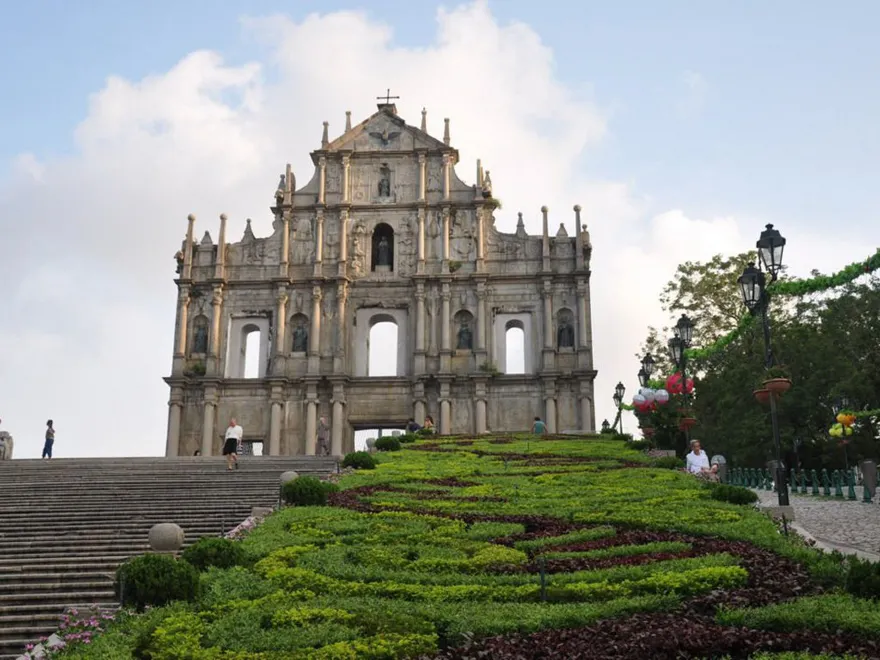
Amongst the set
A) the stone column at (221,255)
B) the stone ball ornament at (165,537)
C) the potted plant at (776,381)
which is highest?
the stone column at (221,255)

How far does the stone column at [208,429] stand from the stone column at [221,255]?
6.10 metres

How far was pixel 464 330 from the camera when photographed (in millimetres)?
43750

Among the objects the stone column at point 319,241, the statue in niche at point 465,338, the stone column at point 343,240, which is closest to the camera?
the statue in niche at point 465,338

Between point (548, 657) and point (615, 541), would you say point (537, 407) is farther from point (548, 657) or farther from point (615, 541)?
point (548, 657)

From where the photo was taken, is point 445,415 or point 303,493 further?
point 445,415

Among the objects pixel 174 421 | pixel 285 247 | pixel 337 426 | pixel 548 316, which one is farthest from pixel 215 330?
pixel 548 316

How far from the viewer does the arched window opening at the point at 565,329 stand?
43250mm

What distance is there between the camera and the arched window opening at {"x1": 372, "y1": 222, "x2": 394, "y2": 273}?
45.4 metres

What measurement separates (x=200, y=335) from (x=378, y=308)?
817 centimetres

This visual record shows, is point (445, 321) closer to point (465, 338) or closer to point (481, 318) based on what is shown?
point (465, 338)

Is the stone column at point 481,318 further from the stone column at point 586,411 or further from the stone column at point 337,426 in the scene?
the stone column at point 337,426

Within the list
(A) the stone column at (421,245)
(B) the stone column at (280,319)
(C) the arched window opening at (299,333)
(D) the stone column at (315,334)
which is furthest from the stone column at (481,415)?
(B) the stone column at (280,319)

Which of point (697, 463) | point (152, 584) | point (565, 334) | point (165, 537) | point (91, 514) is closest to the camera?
point (152, 584)

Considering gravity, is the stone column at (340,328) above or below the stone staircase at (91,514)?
above
